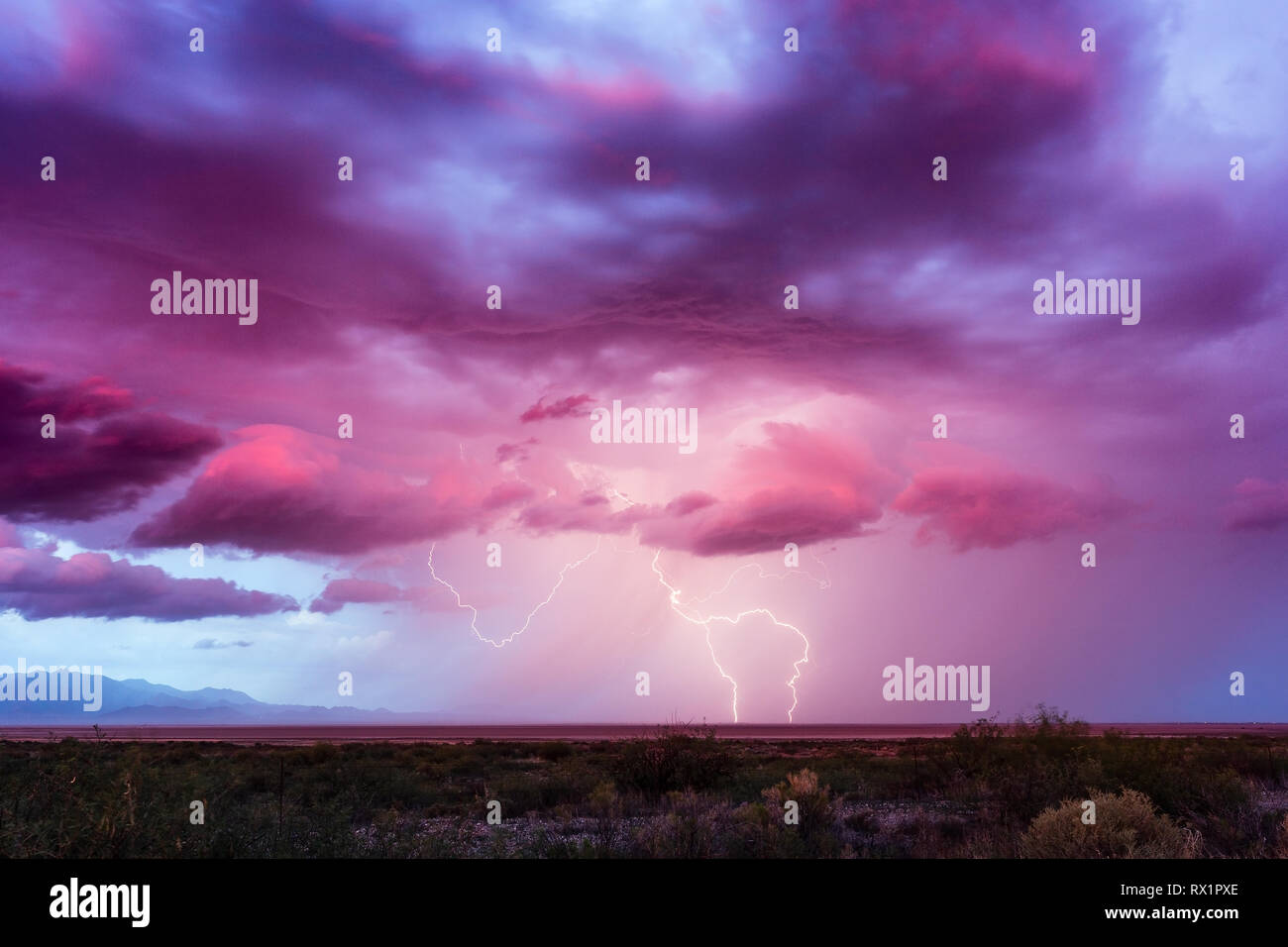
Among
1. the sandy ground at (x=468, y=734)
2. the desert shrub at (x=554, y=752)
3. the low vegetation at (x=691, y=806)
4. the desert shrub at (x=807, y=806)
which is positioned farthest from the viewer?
the sandy ground at (x=468, y=734)

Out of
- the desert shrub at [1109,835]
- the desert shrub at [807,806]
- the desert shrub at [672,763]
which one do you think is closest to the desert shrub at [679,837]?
the desert shrub at [807,806]

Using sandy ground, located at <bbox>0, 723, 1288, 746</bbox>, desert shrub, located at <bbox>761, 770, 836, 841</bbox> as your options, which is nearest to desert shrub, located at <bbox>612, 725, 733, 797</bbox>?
desert shrub, located at <bbox>761, 770, 836, 841</bbox>

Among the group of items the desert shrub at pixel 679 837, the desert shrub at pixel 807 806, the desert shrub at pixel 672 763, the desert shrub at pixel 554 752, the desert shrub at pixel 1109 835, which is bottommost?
the desert shrub at pixel 554 752

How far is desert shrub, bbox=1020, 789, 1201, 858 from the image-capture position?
1242cm

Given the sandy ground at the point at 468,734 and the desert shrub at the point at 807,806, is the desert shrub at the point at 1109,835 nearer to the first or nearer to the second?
the desert shrub at the point at 807,806

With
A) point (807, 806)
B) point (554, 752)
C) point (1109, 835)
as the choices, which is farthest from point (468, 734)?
point (1109, 835)

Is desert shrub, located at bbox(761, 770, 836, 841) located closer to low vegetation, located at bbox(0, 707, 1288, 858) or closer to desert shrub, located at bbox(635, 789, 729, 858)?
low vegetation, located at bbox(0, 707, 1288, 858)

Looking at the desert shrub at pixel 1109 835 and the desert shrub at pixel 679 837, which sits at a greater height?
the desert shrub at pixel 1109 835

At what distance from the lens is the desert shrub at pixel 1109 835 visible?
40.8 ft

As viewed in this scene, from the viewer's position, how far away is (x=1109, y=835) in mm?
12672

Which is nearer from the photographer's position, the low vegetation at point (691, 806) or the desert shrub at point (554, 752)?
the low vegetation at point (691, 806)

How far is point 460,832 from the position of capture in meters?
17.4

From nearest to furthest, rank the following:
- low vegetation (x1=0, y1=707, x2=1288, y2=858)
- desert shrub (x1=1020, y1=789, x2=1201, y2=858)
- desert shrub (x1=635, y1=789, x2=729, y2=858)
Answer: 1. low vegetation (x1=0, y1=707, x2=1288, y2=858)
2. desert shrub (x1=1020, y1=789, x2=1201, y2=858)
3. desert shrub (x1=635, y1=789, x2=729, y2=858)
